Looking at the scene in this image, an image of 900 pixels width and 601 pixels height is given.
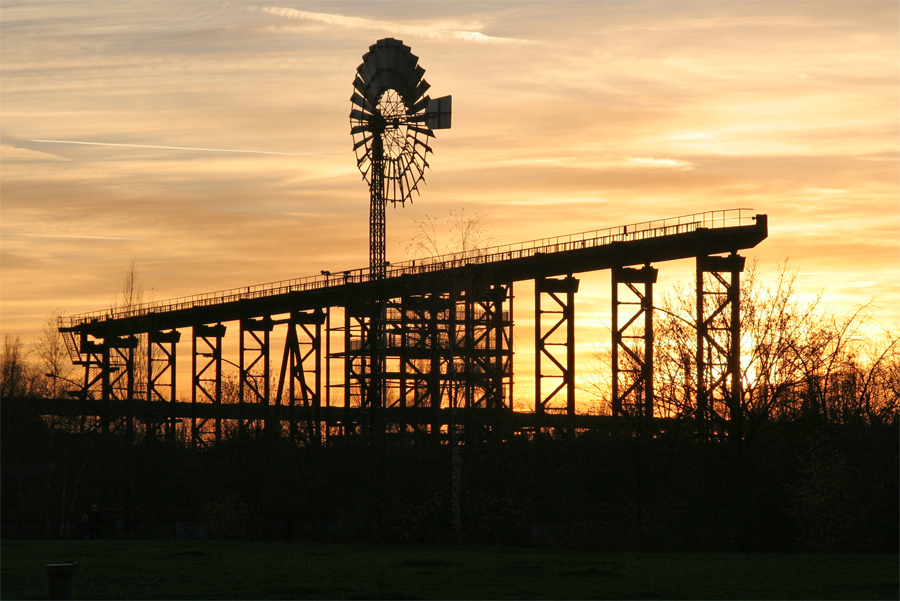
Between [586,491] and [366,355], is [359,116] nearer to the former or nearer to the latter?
[366,355]

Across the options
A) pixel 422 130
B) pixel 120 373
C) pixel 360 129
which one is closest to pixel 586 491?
pixel 422 130

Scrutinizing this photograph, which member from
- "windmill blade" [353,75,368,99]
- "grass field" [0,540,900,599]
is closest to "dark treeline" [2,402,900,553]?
"grass field" [0,540,900,599]

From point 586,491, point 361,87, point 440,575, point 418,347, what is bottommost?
point 440,575

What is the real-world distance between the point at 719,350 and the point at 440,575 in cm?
2295

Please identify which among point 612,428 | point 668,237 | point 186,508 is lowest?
point 186,508

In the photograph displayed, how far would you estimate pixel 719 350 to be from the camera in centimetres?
4334

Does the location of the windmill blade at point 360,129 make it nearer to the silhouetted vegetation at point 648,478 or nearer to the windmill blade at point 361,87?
the windmill blade at point 361,87

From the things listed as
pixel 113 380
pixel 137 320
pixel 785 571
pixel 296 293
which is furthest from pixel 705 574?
pixel 113 380

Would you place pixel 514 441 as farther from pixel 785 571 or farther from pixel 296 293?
pixel 296 293

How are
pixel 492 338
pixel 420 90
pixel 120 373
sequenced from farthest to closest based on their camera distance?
pixel 120 373
pixel 420 90
pixel 492 338

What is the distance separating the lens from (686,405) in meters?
38.5

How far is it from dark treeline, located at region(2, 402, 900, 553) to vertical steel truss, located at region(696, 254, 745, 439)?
0.82m

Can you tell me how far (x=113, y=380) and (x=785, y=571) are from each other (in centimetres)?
7716

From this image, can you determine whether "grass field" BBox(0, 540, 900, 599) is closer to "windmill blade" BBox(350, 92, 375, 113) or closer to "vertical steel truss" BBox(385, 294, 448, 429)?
"vertical steel truss" BBox(385, 294, 448, 429)
